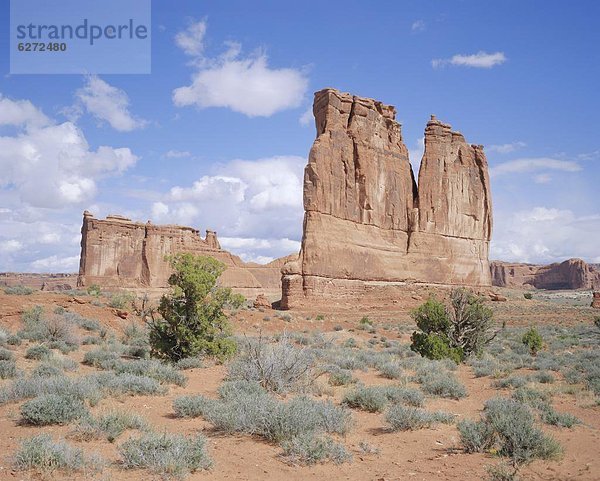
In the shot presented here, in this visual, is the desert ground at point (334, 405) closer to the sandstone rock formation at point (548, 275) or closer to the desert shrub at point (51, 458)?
the desert shrub at point (51, 458)

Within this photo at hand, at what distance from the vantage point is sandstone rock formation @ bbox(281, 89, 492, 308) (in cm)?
4191

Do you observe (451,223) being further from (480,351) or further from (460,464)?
(460,464)

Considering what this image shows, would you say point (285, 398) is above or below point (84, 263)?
below

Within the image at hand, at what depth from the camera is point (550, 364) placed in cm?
1479

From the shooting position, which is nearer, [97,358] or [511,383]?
[511,383]

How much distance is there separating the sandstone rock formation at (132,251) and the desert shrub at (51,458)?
191 feet

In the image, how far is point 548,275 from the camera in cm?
12769

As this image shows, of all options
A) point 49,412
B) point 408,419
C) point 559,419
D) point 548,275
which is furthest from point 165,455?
point 548,275

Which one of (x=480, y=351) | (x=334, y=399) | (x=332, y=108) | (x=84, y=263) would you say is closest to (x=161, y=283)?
(x=84, y=263)

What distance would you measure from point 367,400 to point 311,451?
3286 mm

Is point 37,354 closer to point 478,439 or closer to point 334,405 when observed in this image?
point 334,405

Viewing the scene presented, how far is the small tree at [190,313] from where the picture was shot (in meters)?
13.1

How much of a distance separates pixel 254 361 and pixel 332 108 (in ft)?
125

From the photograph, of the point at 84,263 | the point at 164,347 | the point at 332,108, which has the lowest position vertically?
the point at 164,347
